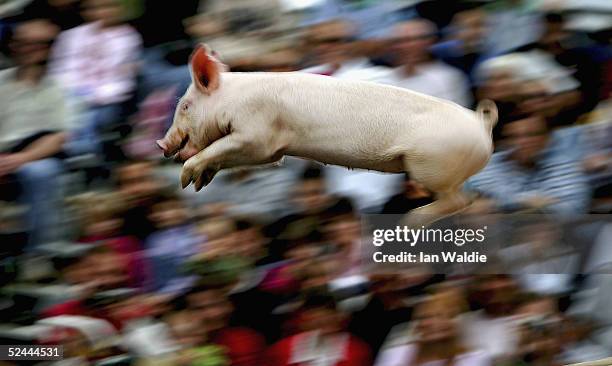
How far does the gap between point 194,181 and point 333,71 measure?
80 centimetres

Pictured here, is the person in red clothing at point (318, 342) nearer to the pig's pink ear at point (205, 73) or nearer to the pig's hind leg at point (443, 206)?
the pig's hind leg at point (443, 206)

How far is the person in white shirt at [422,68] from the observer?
8.05 ft

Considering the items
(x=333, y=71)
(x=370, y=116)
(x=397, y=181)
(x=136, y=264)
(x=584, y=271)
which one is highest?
(x=370, y=116)

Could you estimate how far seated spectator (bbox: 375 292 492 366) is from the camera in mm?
2619

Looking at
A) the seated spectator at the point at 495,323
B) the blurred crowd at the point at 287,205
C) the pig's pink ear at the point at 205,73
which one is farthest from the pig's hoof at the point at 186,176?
the seated spectator at the point at 495,323

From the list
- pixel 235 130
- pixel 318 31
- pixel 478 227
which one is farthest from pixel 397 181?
pixel 235 130

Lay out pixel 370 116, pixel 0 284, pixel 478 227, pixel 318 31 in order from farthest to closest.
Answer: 1. pixel 0 284
2. pixel 318 31
3. pixel 478 227
4. pixel 370 116

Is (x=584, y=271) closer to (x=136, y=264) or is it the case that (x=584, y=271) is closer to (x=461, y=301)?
(x=461, y=301)

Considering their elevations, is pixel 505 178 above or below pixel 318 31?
below

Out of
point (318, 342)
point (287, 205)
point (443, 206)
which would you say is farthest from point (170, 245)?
point (443, 206)

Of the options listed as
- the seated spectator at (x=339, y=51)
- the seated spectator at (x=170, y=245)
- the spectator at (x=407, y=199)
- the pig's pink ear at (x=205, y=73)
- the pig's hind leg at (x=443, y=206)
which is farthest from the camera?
the seated spectator at (x=170, y=245)

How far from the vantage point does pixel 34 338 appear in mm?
2652

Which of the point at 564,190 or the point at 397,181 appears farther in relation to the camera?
the point at 564,190

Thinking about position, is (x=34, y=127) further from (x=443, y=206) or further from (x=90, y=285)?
(x=443, y=206)
